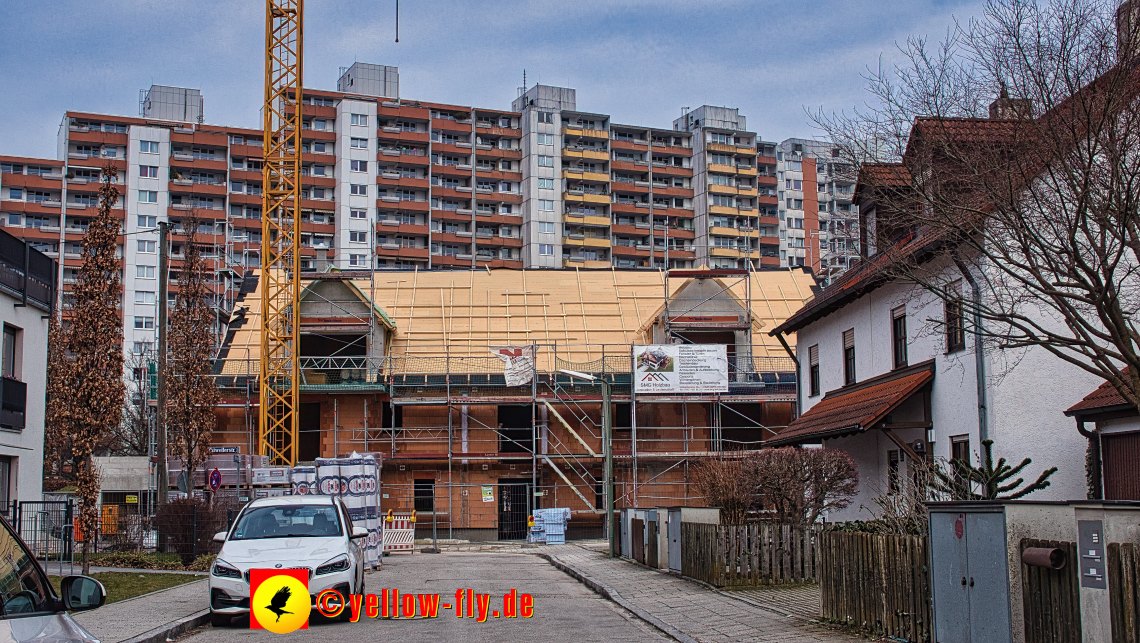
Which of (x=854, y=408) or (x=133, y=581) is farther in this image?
(x=854, y=408)

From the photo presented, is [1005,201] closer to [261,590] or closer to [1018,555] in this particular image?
[1018,555]

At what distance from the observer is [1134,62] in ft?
36.7

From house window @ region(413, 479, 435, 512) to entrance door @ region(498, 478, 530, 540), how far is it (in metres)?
2.60

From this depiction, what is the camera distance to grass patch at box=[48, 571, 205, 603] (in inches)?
734

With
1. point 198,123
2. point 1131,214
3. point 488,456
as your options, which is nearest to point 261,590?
point 1131,214

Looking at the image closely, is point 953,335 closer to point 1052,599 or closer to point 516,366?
point 1052,599

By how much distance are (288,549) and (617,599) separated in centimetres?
541

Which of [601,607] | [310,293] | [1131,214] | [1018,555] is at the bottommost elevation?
[601,607]

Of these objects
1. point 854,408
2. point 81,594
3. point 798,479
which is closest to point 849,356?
point 854,408

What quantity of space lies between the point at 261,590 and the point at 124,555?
13455 mm

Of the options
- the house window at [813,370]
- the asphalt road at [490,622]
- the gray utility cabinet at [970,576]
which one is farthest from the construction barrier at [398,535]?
the gray utility cabinet at [970,576]

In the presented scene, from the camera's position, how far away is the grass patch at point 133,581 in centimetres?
1866

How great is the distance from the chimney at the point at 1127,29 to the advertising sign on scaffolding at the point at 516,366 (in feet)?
103

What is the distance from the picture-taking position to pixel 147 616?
1508 cm
